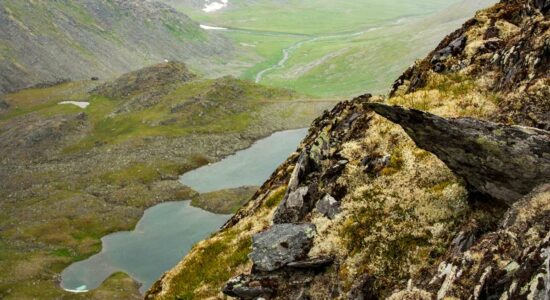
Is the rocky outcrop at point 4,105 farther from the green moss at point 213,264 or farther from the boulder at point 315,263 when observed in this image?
the boulder at point 315,263

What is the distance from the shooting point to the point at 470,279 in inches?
543

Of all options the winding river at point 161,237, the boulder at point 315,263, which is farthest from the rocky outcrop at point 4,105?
the boulder at point 315,263

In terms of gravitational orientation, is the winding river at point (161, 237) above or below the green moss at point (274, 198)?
below

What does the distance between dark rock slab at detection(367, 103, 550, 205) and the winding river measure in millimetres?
71906

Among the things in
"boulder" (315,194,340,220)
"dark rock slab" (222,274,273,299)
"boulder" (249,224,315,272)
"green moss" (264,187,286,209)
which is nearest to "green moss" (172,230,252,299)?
"green moss" (264,187,286,209)

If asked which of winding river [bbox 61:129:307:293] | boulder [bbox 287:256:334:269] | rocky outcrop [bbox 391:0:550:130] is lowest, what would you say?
winding river [bbox 61:129:307:293]

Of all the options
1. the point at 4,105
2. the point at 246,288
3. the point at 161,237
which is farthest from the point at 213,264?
the point at 4,105

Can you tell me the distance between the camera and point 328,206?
73.1 ft

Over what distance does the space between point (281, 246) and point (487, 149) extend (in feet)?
29.8

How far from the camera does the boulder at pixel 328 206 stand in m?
21.7

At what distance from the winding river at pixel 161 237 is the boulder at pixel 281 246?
65.2m

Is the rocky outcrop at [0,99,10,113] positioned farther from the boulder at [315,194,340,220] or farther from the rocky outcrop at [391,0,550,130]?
the boulder at [315,194,340,220]

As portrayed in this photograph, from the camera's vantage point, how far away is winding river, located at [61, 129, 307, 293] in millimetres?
86438

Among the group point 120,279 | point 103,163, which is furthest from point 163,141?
point 120,279
